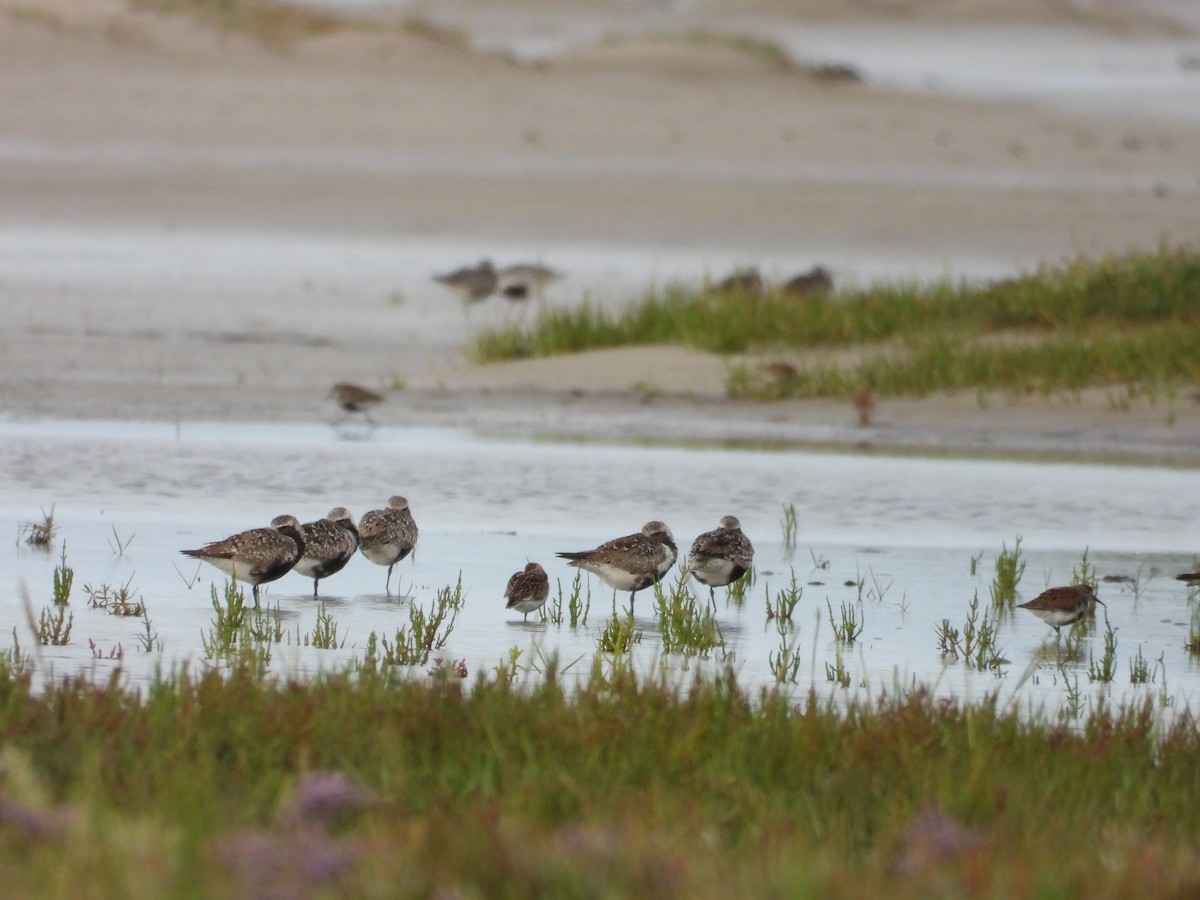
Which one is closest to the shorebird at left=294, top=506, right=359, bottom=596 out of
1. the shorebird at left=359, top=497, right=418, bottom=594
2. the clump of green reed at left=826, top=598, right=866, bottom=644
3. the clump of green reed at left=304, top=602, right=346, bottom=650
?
the shorebird at left=359, top=497, right=418, bottom=594

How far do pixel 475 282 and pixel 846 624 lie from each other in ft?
46.4

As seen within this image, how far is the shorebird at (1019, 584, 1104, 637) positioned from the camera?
8695 mm

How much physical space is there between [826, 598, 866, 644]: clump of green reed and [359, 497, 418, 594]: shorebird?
180cm

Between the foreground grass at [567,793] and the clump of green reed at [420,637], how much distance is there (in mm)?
480

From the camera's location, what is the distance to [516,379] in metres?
17.5

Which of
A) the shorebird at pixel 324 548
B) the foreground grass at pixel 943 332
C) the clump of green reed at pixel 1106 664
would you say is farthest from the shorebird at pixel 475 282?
the clump of green reed at pixel 1106 664

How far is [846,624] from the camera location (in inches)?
336

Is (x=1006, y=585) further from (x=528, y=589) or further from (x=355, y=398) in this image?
(x=355, y=398)

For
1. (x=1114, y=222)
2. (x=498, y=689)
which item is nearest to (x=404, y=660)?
(x=498, y=689)

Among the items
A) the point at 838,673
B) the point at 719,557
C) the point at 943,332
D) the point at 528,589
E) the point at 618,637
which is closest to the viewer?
the point at 838,673

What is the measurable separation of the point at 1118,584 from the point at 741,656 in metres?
2.47

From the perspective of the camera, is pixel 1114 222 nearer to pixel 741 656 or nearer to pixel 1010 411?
pixel 1010 411

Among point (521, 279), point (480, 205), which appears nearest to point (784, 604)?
point (521, 279)

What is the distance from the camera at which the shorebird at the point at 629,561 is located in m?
9.16
